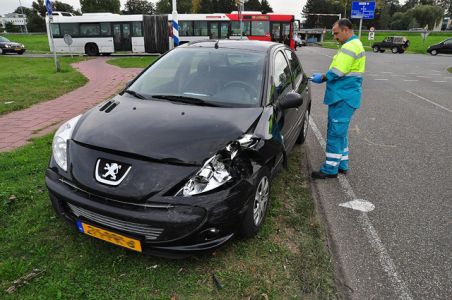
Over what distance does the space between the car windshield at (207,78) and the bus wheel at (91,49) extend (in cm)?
2443

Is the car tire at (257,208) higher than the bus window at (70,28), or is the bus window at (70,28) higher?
the bus window at (70,28)

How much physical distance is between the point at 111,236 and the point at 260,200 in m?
1.27

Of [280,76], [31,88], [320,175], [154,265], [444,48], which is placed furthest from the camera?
[444,48]

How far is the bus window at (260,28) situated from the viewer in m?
25.0

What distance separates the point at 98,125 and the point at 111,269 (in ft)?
3.75

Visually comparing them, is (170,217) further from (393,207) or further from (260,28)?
(260,28)

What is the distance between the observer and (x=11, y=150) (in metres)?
5.02

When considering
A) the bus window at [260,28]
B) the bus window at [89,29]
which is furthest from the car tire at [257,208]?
the bus window at [89,29]

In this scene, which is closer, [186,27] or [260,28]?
[260,28]

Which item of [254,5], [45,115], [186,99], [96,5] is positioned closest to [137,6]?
[96,5]

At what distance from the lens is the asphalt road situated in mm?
2664

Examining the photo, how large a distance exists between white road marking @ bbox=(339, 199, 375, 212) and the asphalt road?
0.18ft

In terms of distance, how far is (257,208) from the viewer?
2.97m

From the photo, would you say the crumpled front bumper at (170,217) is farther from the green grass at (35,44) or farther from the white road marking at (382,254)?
the green grass at (35,44)
